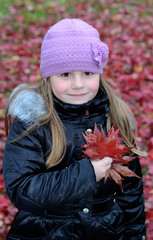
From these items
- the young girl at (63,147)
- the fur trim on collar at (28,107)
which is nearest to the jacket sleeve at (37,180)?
the young girl at (63,147)

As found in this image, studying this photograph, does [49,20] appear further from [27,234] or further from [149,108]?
[27,234]

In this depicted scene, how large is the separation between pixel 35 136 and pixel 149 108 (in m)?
2.48

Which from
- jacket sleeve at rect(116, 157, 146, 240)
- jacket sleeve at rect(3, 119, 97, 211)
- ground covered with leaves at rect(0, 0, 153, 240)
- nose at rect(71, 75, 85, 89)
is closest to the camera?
jacket sleeve at rect(3, 119, 97, 211)

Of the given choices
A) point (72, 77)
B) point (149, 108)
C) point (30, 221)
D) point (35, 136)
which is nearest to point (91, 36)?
point (72, 77)

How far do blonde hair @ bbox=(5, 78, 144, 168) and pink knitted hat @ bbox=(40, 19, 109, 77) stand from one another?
220 millimetres

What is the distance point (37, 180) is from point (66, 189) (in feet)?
0.63

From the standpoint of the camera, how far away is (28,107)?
2.05m

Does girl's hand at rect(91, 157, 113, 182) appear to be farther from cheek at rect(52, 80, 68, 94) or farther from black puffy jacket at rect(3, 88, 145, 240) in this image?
cheek at rect(52, 80, 68, 94)

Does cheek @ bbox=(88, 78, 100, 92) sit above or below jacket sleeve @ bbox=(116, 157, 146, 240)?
above

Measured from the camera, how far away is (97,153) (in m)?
1.87

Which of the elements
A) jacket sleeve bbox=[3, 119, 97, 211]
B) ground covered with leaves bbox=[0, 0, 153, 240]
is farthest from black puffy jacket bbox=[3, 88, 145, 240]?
ground covered with leaves bbox=[0, 0, 153, 240]

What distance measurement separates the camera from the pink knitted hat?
193cm

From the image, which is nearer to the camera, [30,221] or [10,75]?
[30,221]

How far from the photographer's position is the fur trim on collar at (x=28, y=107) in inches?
79.0
